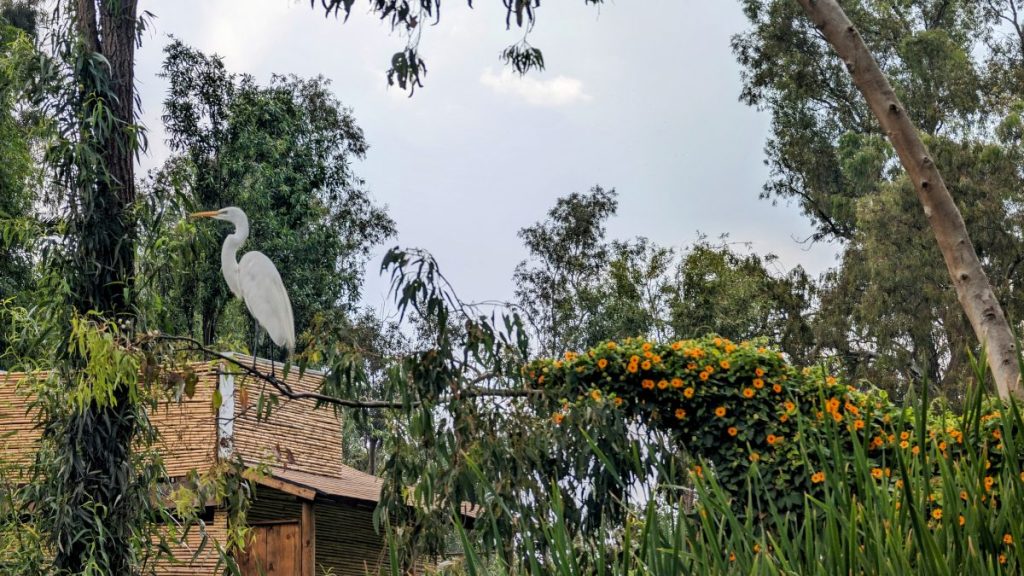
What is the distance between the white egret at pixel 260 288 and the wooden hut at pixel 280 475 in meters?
2.48

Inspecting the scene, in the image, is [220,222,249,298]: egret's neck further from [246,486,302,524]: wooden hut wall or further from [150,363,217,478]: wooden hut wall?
[246,486,302,524]: wooden hut wall

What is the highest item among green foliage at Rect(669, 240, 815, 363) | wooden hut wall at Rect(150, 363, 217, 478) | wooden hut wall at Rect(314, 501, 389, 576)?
green foliage at Rect(669, 240, 815, 363)

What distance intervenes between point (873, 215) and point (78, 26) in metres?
12.1

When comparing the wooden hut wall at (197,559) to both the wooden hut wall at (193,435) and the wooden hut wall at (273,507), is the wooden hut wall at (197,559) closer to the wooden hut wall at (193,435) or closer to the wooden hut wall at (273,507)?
the wooden hut wall at (193,435)

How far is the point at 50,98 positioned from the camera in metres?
6.39

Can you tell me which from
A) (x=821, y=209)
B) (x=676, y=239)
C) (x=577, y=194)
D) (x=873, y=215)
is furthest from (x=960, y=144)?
(x=577, y=194)

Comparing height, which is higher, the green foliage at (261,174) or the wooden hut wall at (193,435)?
the green foliage at (261,174)

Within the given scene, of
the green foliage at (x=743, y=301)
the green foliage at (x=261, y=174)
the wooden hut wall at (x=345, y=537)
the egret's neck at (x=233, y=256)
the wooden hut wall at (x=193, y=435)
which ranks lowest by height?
the wooden hut wall at (x=345, y=537)

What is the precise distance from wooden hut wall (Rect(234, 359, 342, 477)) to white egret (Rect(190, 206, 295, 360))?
132 inches

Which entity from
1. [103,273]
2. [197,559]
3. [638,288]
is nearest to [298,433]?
[197,559]

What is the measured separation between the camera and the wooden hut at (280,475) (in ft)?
33.2

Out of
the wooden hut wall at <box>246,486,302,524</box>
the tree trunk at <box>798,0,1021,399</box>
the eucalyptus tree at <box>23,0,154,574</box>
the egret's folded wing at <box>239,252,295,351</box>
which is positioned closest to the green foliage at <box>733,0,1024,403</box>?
the wooden hut wall at <box>246,486,302,524</box>

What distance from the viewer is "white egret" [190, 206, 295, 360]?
6.90m

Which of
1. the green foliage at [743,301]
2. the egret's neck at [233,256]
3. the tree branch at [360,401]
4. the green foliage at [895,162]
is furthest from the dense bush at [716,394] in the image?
the green foliage at [743,301]
